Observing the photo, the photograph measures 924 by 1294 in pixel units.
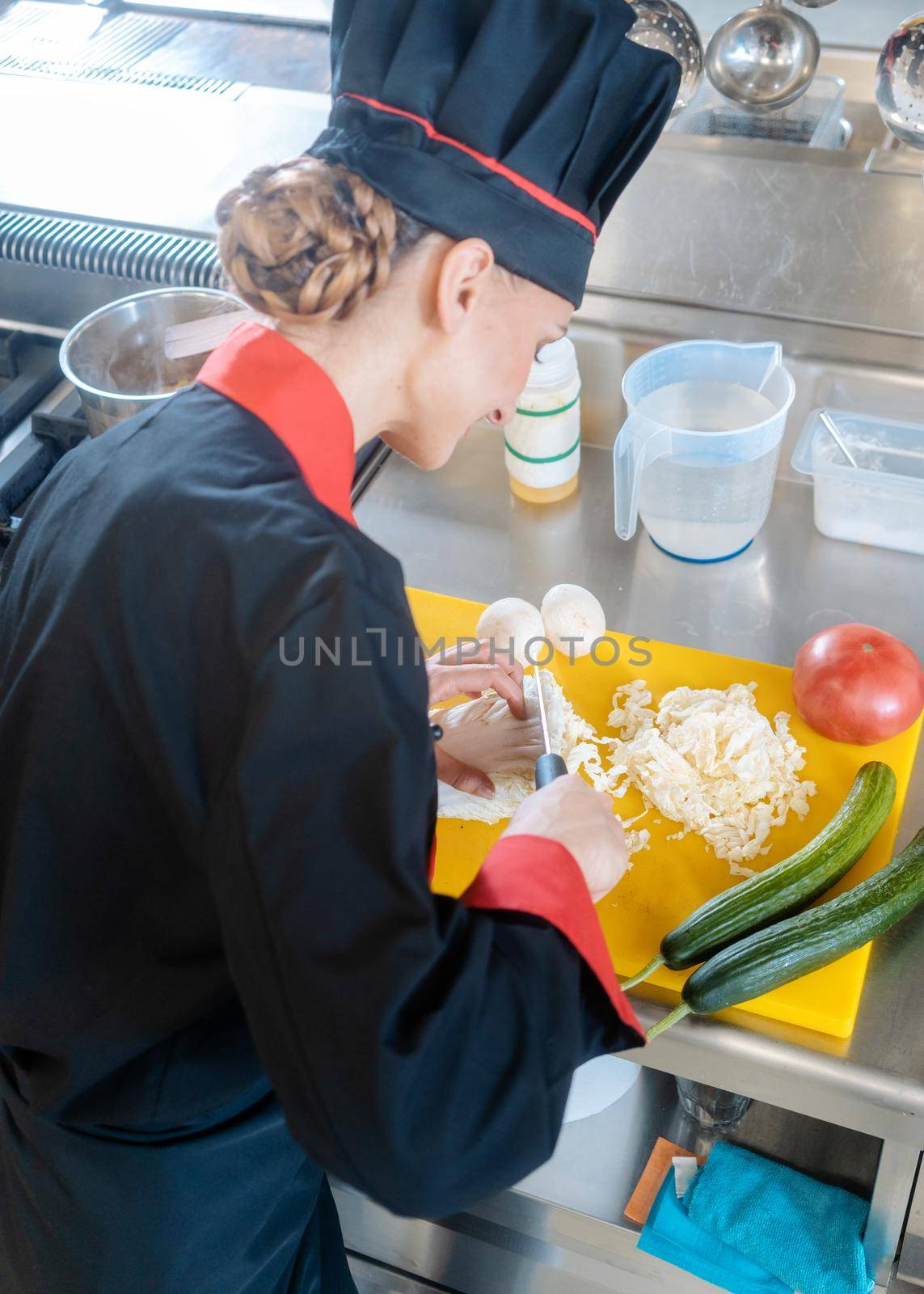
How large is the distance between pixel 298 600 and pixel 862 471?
875 millimetres

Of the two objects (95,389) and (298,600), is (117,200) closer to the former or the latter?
(95,389)

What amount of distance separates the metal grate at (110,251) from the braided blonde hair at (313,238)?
0.84m

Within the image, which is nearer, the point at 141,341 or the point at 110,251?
the point at 141,341

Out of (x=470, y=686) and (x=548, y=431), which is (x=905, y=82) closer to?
(x=548, y=431)

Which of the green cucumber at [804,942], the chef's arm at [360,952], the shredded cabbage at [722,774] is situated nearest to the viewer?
the chef's arm at [360,952]

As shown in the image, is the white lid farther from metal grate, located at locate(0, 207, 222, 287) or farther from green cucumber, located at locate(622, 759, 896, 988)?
green cucumber, located at locate(622, 759, 896, 988)

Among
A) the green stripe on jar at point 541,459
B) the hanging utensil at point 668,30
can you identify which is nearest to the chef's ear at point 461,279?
the green stripe on jar at point 541,459

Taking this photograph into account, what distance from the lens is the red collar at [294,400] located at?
0.74 m

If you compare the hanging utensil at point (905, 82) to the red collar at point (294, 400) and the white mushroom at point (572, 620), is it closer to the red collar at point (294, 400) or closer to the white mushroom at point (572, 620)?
the white mushroom at point (572, 620)

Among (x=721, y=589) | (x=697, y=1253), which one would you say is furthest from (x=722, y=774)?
(x=697, y=1253)

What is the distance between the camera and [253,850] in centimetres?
61

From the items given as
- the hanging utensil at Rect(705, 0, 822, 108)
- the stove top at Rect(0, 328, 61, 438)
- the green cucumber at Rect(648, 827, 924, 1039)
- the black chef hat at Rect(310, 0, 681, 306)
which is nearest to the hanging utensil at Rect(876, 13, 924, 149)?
the hanging utensil at Rect(705, 0, 822, 108)

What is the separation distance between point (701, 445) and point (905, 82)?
0.44 metres

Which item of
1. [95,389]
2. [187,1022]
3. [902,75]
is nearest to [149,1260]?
[187,1022]
